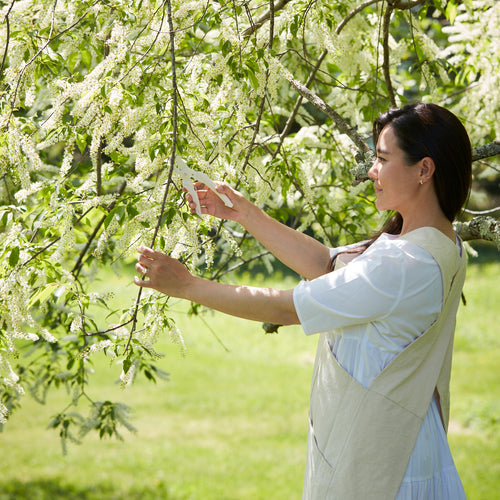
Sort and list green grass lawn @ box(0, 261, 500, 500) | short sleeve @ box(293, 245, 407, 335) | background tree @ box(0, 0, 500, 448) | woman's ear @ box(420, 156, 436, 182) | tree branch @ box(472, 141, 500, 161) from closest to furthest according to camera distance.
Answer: short sleeve @ box(293, 245, 407, 335)
woman's ear @ box(420, 156, 436, 182)
background tree @ box(0, 0, 500, 448)
tree branch @ box(472, 141, 500, 161)
green grass lawn @ box(0, 261, 500, 500)

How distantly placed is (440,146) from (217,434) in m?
5.73

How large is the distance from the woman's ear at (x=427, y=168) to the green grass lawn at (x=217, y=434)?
257 cm

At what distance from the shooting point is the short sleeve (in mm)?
1540

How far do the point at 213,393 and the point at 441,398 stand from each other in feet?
21.8

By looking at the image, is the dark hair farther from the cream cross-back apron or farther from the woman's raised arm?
the woman's raised arm

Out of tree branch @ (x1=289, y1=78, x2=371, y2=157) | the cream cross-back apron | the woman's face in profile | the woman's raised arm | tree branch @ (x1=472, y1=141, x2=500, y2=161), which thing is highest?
tree branch @ (x1=289, y1=78, x2=371, y2=157)

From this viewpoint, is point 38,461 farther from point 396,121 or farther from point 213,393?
point 396,121

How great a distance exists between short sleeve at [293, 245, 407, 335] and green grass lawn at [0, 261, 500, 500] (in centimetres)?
252

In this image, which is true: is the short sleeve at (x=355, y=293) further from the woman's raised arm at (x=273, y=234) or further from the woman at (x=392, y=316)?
the woman's raised arm at (x=273, y=234)

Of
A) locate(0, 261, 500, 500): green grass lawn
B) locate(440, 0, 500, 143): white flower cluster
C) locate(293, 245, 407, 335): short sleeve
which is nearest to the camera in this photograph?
locate(293, 245, 407, 335): short sleeve

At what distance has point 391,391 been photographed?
159 cm

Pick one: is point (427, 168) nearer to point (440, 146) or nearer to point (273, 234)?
point (440, 146)

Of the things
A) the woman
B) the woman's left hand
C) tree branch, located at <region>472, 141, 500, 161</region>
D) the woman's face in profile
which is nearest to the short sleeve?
the woman

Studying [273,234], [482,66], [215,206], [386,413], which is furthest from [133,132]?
[482,66]
